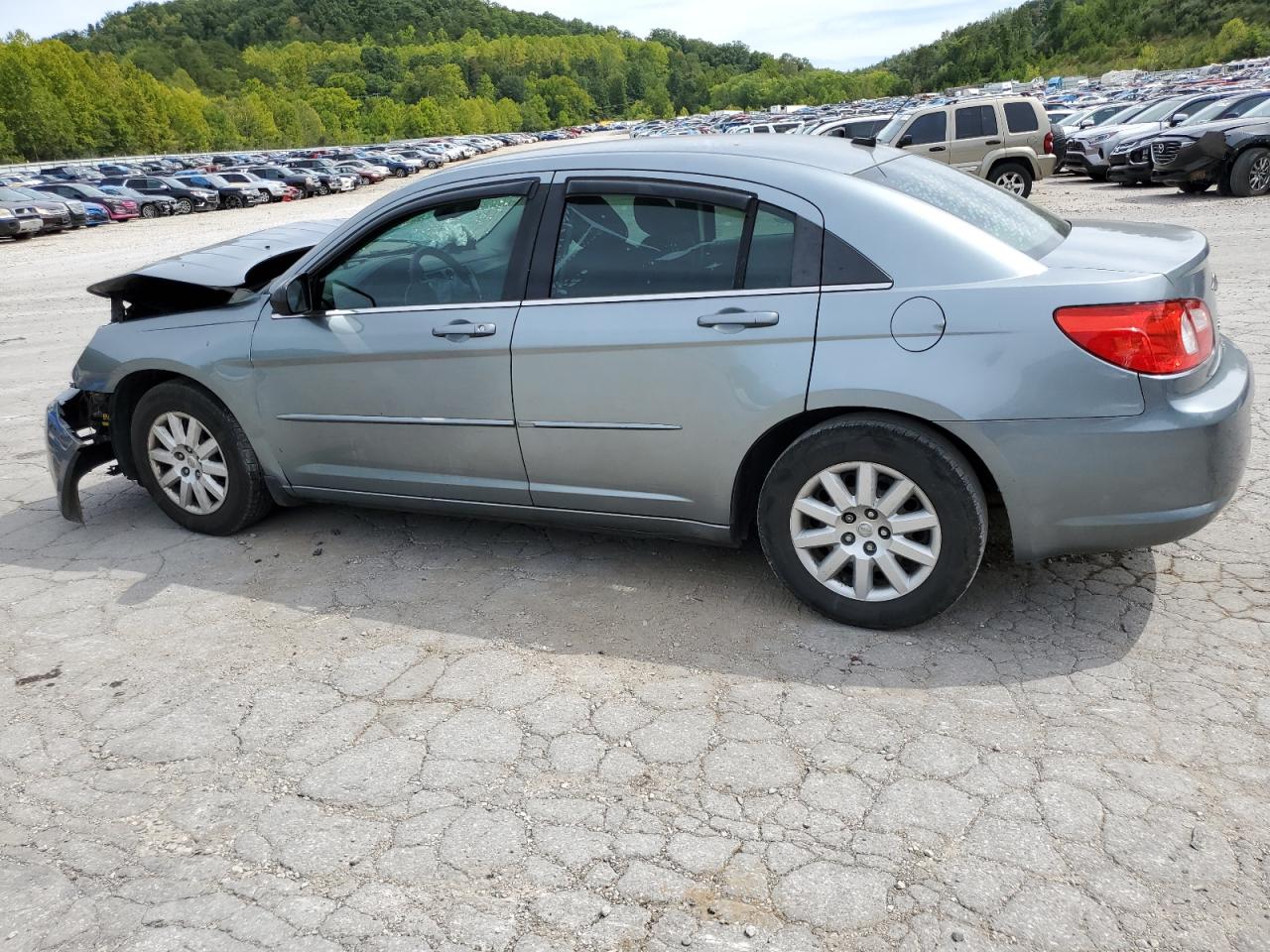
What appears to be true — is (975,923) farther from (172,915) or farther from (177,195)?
(177,195)

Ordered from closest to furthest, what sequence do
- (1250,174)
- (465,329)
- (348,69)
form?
1. (465,329)
2. (1250,174)
3. (348,69)

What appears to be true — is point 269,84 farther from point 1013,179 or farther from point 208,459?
point 208,459

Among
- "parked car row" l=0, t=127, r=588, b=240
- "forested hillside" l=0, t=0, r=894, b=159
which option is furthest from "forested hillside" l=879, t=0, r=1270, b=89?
"parked car row" l=0, t=127, r=588, b=240

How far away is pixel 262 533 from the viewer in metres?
4.96

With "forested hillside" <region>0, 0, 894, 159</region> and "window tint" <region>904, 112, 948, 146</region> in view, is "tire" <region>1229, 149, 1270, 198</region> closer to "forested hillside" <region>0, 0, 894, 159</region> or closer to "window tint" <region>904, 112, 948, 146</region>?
"window tint" <region>904, 112, 948, 146</region>

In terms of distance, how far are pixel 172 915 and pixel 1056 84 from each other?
11186 cm

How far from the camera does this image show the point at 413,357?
13.5ft

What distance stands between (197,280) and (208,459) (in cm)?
82

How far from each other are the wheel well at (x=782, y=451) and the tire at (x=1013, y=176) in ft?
51.5

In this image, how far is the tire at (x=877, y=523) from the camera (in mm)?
3350

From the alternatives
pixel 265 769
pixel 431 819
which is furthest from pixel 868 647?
pixel 265 769

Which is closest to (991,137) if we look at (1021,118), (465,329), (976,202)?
(1021,118)

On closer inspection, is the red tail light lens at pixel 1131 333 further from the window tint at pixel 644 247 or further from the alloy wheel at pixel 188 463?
the alloy wheel at pixel 188 463

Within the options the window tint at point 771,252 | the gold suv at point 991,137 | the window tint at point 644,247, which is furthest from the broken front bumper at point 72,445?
the gold suv at point 991,137
